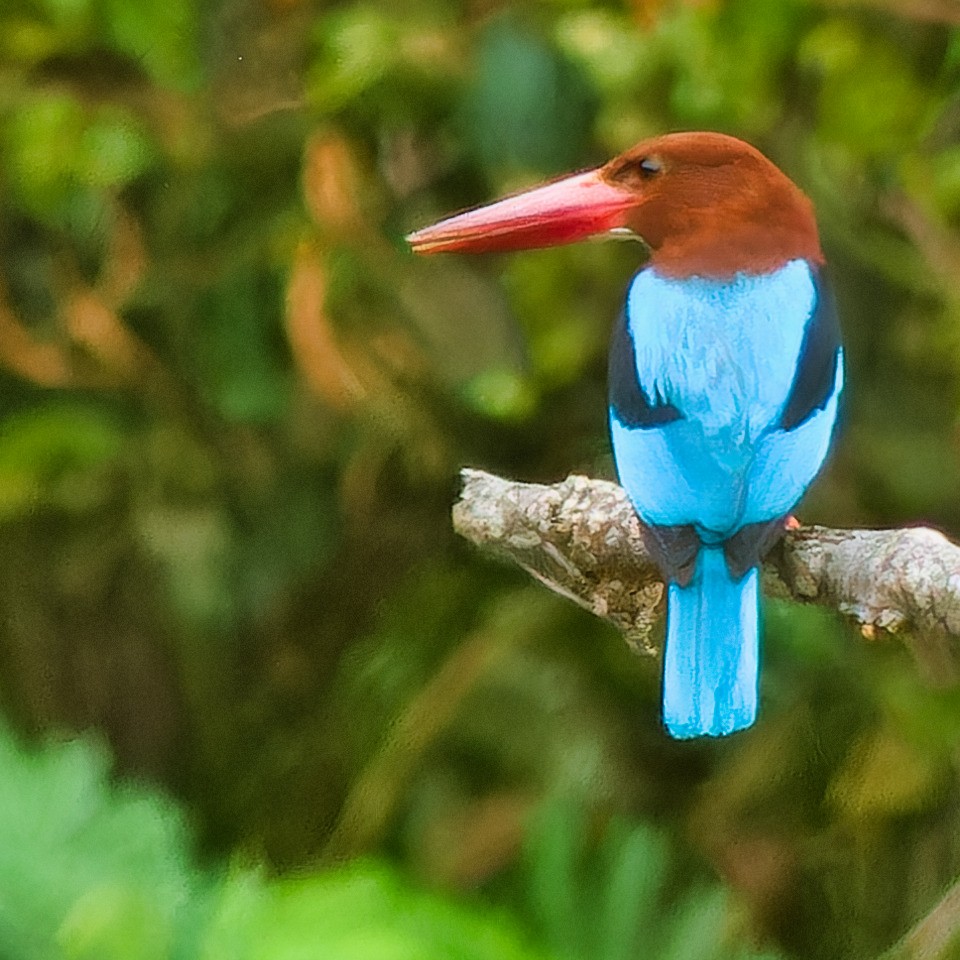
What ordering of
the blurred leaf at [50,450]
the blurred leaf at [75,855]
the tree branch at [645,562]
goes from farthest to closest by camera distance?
the blurred leaf at [50,450] → the blurred leaf at [75,855] → the tree branch at [645,562]

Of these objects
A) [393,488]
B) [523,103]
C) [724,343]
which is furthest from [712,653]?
[393,488]

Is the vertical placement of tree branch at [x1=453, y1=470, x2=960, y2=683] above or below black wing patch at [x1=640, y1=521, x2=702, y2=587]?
below

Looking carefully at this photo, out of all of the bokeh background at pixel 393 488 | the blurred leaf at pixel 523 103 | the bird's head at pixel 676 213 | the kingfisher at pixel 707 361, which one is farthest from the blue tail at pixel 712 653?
the blurred leaf at pixel 523 103

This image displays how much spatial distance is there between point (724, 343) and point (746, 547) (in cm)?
10

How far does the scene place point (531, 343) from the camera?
1100mm

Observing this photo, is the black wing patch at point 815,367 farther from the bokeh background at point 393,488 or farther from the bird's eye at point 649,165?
the bokeh background at point 393,488

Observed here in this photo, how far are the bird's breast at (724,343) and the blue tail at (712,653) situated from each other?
0.22ft

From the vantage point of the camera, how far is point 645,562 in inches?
26.7

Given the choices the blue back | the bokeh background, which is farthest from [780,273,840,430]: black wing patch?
the bokeh background

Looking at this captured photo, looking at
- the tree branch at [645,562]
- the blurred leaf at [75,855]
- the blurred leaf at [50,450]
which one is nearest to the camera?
the tree branch at [645,562]

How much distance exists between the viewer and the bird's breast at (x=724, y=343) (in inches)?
24.9

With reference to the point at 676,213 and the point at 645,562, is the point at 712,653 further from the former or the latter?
the point at 676,213

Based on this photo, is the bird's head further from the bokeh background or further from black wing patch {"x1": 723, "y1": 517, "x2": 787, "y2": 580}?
the bokeh background

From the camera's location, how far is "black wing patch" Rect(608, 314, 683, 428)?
25.4 inches
